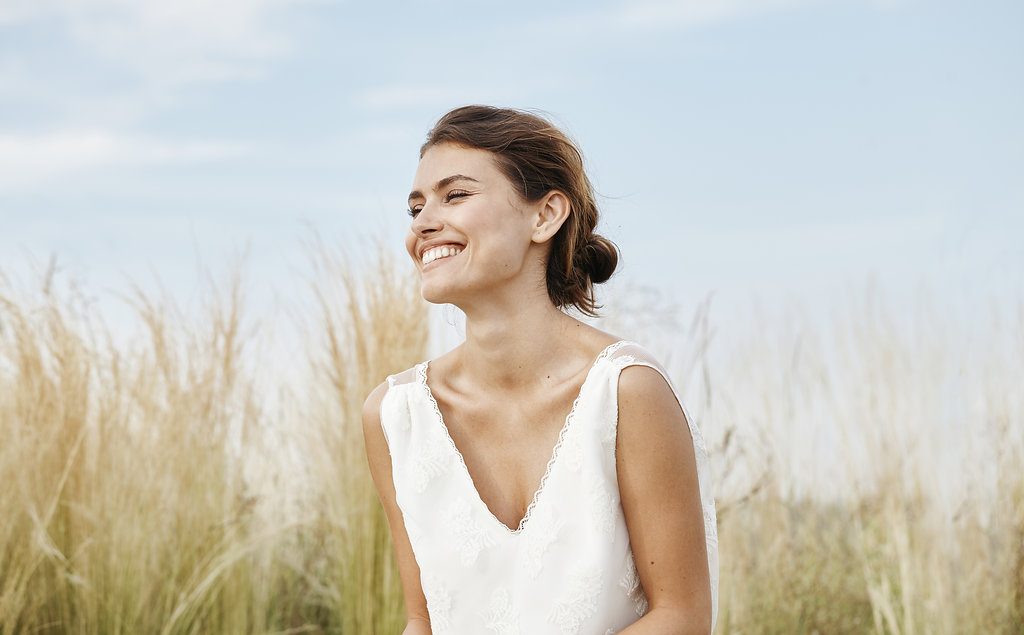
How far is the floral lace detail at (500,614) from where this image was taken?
213cm

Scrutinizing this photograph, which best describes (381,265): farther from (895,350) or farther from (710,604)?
(710,604)

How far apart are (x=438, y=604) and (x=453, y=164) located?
88 centimetres

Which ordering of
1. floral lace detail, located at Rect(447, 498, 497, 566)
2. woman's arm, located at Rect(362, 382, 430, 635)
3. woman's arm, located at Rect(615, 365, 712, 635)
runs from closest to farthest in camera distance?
woman's arm, located at Rect(615, 365, 712, 635) → floral lace detail, located at Rect(447, 498, 497, 566) → woman's arm, located at Rect(362, 382, 430, 635)

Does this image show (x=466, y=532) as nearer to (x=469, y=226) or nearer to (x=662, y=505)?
(x=662, y=505)

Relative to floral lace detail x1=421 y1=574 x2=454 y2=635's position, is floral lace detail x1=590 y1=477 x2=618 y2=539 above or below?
above

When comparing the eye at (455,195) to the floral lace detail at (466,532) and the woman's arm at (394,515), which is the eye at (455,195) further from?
the floral lace detail at (466,532)

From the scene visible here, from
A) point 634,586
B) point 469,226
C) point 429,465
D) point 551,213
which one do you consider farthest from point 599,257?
point 634,586

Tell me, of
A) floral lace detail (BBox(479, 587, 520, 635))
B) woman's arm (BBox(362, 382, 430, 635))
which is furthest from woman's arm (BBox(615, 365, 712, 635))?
woman's arm (BBox(362, 382, 430, 635))

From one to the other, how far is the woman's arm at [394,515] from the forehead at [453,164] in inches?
19.6

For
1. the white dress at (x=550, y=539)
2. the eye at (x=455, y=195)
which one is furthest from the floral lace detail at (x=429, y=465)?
the eye at (x=455, y=195)

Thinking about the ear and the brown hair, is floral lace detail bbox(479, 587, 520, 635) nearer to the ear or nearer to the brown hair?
the brown hair

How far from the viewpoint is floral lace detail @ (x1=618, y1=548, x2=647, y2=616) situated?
209cm

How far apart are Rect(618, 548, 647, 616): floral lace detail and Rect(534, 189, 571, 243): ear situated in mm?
634

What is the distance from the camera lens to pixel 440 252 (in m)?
Result: 2.09
